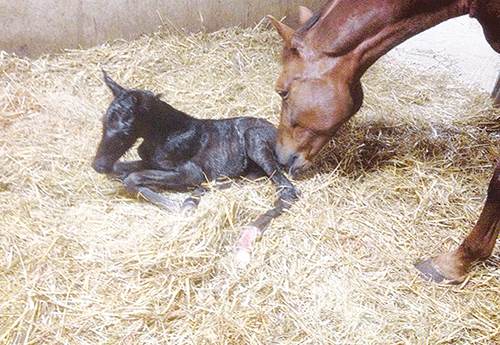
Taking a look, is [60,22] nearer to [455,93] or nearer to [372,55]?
[372,55]

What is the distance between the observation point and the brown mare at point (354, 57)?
240cm

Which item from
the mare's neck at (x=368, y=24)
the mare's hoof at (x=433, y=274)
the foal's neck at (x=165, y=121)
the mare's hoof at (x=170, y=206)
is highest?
the mare's neck at (x=368, y=24)

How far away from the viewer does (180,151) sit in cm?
289

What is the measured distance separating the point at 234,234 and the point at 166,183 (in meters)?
0.60

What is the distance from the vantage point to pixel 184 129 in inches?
114

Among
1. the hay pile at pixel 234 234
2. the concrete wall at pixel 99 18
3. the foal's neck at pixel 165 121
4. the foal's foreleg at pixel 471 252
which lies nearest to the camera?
the hay pile at pixel 234 234

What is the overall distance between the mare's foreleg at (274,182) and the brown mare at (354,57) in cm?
33

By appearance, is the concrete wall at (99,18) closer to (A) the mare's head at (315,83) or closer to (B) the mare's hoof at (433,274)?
(A) the mare's head at (315,83)

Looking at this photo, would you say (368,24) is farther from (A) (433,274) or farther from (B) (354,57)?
(A) (433,274)

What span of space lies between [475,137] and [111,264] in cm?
298

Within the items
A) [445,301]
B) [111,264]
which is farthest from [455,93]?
[111,264]

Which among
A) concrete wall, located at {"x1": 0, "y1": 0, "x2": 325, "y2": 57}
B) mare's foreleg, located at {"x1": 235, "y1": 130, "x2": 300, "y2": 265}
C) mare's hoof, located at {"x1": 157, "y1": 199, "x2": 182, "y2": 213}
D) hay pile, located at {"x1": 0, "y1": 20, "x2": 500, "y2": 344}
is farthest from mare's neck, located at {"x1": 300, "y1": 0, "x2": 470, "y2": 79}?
concrete wall, located at {"x1": 0, "y1": 0, "x2": 325, "y2": 57}

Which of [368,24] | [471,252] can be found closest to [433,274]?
[471,252]

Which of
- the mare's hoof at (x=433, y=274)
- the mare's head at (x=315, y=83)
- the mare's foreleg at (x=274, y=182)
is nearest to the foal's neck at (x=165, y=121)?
the mare's foreleg at (x=274, y=182)
